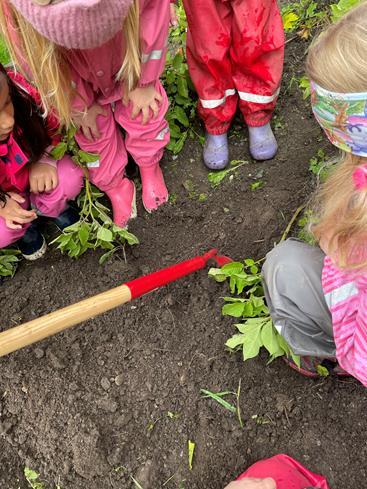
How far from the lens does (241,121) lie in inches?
93.6

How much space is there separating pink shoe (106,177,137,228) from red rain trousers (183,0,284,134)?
436mm

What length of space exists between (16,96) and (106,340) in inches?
34.0

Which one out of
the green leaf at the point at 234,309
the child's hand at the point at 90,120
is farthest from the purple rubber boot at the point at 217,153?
the green leaf at the point at 234,309

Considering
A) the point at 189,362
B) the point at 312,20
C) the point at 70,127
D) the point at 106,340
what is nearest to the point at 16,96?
the point at 70,127

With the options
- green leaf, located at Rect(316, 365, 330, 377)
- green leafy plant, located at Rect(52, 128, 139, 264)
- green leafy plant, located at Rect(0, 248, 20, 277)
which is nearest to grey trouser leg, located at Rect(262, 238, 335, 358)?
green leaf, located at Rect(316, 365, 330, 377)

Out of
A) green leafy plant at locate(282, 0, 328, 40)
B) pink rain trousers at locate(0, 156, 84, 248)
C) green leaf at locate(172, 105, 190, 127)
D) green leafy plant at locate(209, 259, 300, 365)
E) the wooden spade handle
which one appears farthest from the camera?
green leafy plant at locate(282, 0, 328, 40)

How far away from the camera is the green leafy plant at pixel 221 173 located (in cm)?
223

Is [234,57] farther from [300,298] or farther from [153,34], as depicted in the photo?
[300,298]

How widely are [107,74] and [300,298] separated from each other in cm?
100

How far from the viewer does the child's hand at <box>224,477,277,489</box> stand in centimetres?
130

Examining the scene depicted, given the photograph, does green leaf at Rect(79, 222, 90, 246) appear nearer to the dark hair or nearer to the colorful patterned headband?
the dark hair

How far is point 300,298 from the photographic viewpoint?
151 cm

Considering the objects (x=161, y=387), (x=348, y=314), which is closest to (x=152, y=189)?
(x=161, y=387)

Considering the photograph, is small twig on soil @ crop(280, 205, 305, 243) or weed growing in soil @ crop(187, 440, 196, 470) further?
small twig on soil @ crop(280, 205, 305, 243)
